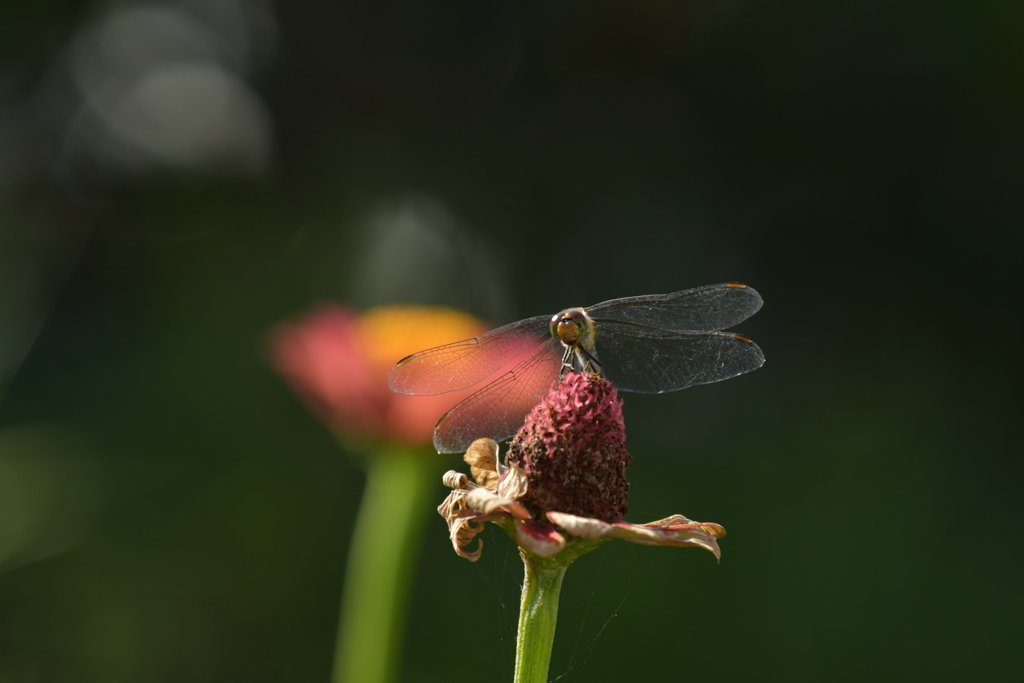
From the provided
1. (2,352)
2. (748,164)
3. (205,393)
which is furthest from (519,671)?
(748,164)

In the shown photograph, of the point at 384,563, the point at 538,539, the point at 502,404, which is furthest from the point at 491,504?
the point at 384,563

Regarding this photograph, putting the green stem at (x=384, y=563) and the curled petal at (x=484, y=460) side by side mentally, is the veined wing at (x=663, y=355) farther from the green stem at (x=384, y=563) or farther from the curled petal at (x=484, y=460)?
the green stem at (x=384, y=563)

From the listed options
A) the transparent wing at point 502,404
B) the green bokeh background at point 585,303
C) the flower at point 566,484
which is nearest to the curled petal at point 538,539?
the flower at point 566,484

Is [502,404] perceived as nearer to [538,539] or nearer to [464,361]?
[464,361]

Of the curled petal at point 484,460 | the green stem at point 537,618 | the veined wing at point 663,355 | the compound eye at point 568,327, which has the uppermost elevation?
the veined wing at point 663,355

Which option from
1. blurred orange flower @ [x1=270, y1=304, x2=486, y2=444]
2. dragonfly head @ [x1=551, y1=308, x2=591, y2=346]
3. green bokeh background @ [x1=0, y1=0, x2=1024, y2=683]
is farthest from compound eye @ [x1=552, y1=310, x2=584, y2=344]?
green bokeh background @ [x1=0, y1=0, x2=1024, y2=683]

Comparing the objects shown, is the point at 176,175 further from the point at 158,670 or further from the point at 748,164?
the point at 748,164
